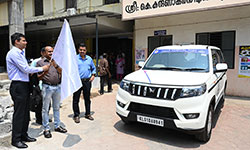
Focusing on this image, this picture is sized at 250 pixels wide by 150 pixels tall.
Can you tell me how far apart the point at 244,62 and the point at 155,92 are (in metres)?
5.52

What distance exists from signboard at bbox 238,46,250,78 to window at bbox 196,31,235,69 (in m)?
0.31

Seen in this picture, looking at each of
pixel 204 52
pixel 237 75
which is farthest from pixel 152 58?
pixel 237 75

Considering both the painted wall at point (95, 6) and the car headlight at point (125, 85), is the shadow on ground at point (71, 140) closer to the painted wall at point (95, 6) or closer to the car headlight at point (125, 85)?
the car headlight at point (125, 85)

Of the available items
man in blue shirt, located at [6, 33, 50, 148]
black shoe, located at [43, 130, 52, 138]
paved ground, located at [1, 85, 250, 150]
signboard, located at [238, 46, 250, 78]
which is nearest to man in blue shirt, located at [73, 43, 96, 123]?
paved ground, located at [1, 85, 250, 150]

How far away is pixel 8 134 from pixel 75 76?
188 centimetres

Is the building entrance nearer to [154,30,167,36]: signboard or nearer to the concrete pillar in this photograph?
[154,30,167,36]: signboard

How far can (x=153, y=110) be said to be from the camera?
3.53 meters

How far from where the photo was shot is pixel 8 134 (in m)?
3.89

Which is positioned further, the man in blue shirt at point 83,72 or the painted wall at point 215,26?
the painted wall at point 215,26

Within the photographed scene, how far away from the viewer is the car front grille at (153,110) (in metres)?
3.39

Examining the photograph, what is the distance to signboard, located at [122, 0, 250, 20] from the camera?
6.55 m

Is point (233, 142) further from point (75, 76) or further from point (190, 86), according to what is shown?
point (75, 76)

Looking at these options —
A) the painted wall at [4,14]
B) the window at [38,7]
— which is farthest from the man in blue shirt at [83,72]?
the window at [38,7]

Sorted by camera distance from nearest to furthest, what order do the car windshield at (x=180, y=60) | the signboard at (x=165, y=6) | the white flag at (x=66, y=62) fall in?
the white flag at (x=66, y=62) < the car windshield at (x=180, y=60) < the signboard at (x=165, y=6)
